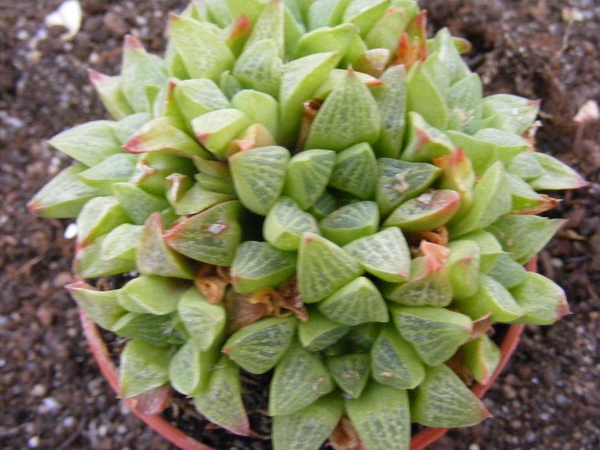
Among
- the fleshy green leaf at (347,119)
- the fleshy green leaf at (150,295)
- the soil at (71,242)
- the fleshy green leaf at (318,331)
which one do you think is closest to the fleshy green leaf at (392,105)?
the fleshy green leaf at (347,119)

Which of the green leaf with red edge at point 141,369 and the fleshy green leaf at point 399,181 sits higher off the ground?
the fleshy green leaf at point 399,181

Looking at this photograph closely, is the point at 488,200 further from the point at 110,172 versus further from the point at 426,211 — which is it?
the point at 110,172

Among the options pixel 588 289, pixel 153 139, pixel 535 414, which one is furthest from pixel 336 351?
pixel 588 289

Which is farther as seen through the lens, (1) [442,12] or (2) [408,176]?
(1) [442,12]

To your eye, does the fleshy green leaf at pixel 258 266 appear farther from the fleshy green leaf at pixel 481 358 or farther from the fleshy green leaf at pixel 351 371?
the fleshy green leaf at pixel 481 358

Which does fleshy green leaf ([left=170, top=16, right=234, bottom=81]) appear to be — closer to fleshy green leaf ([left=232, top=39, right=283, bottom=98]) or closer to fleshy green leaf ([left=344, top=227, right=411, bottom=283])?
fleshy green leaf ([left=232, top=39, right=283, bottom=98])

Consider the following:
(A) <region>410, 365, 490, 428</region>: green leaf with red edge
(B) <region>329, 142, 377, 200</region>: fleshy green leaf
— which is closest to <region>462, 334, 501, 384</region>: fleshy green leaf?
(A) <region>410, 365, 490, 428</region>: green leaf with red edge

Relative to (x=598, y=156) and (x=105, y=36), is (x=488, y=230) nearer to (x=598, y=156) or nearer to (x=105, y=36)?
(x=598, y=156)
